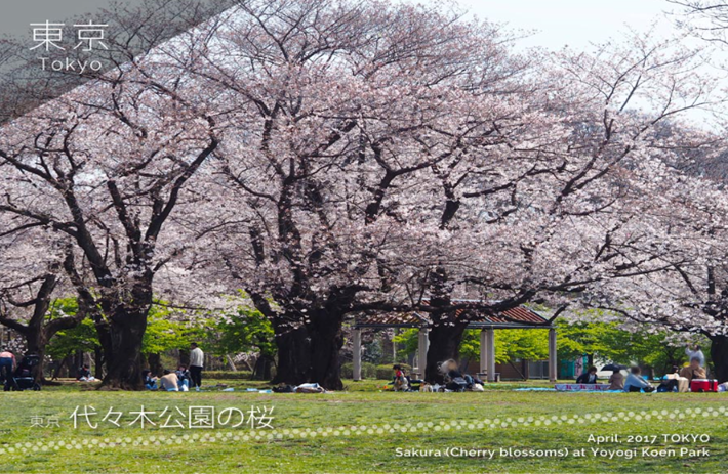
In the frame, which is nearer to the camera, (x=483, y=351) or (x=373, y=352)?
(x=483, y=351)

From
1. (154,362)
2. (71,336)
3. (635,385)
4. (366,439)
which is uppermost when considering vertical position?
(71,336)

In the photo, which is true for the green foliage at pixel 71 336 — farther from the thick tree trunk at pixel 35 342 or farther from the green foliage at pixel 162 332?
the thick tree trunk at pixel 35 342

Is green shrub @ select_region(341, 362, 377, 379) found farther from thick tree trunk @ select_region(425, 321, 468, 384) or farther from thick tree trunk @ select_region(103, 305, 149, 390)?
thick tree trunk @ select_region(103, 305, 149, 390)

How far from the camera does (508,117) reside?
2197 cm

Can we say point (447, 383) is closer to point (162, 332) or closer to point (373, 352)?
point (162, 332)

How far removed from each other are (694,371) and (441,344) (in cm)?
610

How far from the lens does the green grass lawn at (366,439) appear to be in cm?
882

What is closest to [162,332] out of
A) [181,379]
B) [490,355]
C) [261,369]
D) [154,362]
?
[154,362]

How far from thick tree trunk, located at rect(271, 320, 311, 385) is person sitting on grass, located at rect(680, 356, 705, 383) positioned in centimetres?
886

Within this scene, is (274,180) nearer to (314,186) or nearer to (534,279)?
(314,186)

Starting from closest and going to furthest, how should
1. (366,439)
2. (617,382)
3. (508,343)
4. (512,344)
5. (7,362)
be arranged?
(366,439) → (617,382) → (7,362) → (508,343) → (512,344)

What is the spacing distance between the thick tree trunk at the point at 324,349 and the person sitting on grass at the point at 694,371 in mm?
8113

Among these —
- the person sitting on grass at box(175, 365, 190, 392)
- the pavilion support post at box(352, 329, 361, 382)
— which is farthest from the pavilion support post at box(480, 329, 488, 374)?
the person sitting on grass at box(175, 365, 190, 392)

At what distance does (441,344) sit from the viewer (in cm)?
2473
